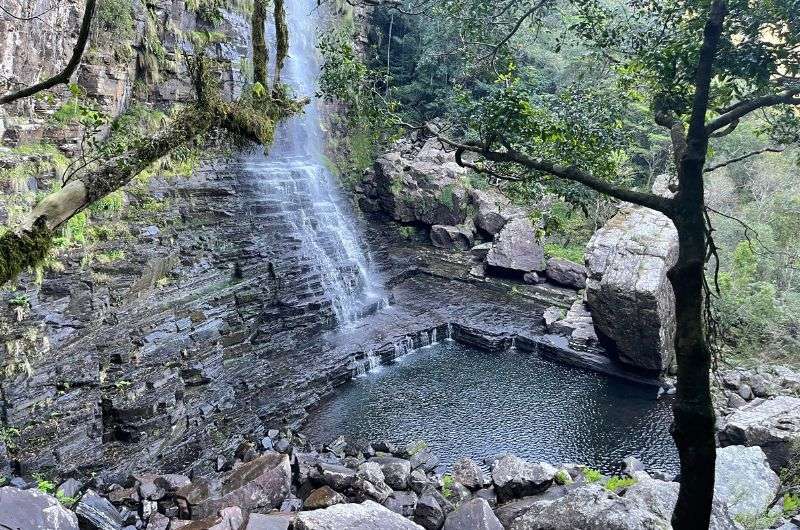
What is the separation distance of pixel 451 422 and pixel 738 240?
44.6 feet

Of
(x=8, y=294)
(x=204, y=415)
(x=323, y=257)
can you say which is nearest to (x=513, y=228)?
(x=323, y=257)

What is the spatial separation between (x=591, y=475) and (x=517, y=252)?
10.5m

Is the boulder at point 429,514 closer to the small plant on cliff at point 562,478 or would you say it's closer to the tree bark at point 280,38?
the small plant on cliff at point 562,478

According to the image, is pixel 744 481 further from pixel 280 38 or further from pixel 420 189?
pixel 420 189

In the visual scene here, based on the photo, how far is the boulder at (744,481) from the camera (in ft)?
22.6

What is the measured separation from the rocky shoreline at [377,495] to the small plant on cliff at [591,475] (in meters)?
0.03

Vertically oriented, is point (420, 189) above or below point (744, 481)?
above

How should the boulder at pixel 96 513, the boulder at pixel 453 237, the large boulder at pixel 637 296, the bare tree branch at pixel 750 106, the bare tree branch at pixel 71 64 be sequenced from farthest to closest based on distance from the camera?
the boulder at pixel 453 237 < the large boulder at pixel 637 296 < the boulder at pixel 96 513 < the bare tree branch at pixel 750 106 < the bare tree branch at pixel 71 64

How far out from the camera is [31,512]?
468 centimetres

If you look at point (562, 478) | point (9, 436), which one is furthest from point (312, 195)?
point (562, 478)

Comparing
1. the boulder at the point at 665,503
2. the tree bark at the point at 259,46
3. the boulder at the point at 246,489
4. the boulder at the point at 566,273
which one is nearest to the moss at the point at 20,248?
the tree bark at the point at 259,46

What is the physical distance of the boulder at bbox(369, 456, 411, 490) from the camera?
9.09 meters

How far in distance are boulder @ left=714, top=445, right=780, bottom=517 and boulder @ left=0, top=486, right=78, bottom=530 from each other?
7145 millimetres

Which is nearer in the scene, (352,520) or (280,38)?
(352,520)
